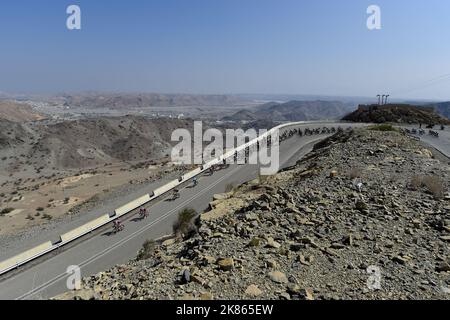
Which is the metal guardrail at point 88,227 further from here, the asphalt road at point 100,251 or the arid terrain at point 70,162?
the arid terrain at point 70,162

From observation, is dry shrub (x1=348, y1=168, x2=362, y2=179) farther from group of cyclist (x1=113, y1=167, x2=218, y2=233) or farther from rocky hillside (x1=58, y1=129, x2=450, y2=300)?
group of cyclist (x1=113, y1=167, x2=218, y2=233)

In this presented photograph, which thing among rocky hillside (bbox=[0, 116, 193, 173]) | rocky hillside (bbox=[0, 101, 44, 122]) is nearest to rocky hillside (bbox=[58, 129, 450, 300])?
rocky hillside (bbox=[0, 116, 193, 173])

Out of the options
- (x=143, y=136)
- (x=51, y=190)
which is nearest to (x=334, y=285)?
(x=51, y=190)

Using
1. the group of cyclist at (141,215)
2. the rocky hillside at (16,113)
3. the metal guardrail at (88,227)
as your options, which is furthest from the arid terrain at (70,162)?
the rocky hillside at (16,113)

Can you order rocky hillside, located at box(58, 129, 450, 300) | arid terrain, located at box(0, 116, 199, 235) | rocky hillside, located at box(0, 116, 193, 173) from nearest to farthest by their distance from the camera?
rocky hillside, located at box(58, 129, 450, 300) < arid terrain, located at box(0, 116, 199, 235) < rocky hillside, located at box(0, 116, 193, 173)

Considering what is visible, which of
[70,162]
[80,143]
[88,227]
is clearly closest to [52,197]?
[88,227]
